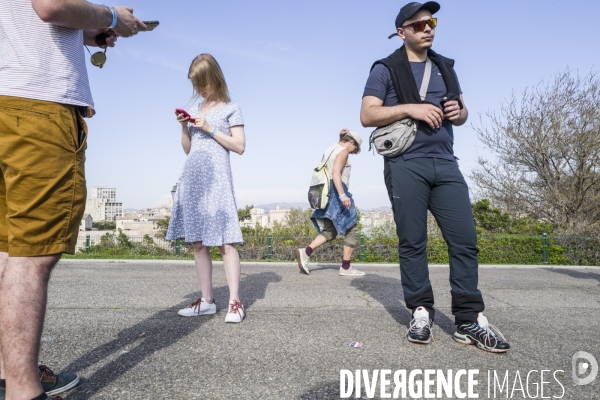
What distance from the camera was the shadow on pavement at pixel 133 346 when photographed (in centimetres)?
211

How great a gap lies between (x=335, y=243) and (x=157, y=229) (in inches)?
444

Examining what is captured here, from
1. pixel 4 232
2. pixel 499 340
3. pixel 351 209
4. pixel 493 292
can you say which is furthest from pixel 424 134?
pixel 351 209

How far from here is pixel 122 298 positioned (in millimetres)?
4207

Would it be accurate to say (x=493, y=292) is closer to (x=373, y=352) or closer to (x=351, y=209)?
(x=351, y=209)

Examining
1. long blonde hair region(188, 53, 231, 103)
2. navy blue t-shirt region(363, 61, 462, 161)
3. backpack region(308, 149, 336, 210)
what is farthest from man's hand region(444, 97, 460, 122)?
backpack region(308, 149, 336, 210)

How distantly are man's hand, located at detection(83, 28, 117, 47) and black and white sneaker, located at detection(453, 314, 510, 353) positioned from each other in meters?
2.52

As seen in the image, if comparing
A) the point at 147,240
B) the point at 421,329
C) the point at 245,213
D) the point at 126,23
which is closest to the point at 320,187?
the point at 421,329

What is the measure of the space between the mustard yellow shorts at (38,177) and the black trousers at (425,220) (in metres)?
1.90

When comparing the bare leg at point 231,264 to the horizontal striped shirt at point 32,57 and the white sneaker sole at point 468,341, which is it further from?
the horizontal striped shirt at point 32,57

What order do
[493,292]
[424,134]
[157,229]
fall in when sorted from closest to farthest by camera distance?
[424,134], [493,292], [157,229]

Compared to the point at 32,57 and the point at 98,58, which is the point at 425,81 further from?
the point at 32,57

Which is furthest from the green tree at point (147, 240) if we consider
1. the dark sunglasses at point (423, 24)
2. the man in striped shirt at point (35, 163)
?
the man in striped shirt at point (35, 163)

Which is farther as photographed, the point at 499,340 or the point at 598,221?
the point at 598,221

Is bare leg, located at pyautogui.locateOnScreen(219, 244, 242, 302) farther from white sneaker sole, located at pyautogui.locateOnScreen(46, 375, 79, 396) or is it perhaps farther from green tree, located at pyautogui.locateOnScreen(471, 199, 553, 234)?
green tree, located at pyautogui.locateOnScreen(471, 199, 553, 234)
